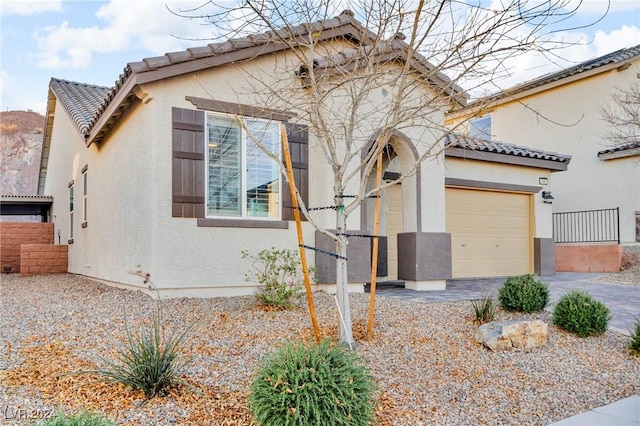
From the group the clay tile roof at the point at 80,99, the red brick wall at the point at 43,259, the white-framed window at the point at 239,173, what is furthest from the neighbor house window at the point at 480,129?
the red brick wall at the point at 43,259

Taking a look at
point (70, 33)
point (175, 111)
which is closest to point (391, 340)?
point (175, 111)

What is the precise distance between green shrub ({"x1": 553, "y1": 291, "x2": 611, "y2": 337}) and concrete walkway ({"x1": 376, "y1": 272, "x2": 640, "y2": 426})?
0.49 m

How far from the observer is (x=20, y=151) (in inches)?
1658

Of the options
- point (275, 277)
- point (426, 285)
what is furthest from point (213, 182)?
point (426, 285)

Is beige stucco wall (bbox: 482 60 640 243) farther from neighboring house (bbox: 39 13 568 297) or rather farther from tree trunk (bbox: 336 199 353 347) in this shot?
tree trunk (bbox: 336 199 353 347)

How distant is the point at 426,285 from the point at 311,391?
710cm

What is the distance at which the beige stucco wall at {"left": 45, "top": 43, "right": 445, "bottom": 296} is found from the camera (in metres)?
8.44

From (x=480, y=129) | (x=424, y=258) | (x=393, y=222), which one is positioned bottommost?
(x=424, y=258)

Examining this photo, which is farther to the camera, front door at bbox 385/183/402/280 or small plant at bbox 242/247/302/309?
front door at bbox 385/183/402/280

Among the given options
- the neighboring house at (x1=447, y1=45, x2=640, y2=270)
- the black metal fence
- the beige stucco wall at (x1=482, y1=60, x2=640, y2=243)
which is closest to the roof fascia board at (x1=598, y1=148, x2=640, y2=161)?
the neighboring house at (x1=447, y1=45, x2=640, y2=270)

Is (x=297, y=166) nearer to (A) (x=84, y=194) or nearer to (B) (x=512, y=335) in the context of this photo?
(B) (x=512, y=335)

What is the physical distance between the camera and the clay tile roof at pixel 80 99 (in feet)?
42.9

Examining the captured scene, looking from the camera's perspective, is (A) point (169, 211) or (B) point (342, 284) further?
(A) point (169, 211)

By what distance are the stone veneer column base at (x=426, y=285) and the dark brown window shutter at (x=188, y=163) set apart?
183 inches
